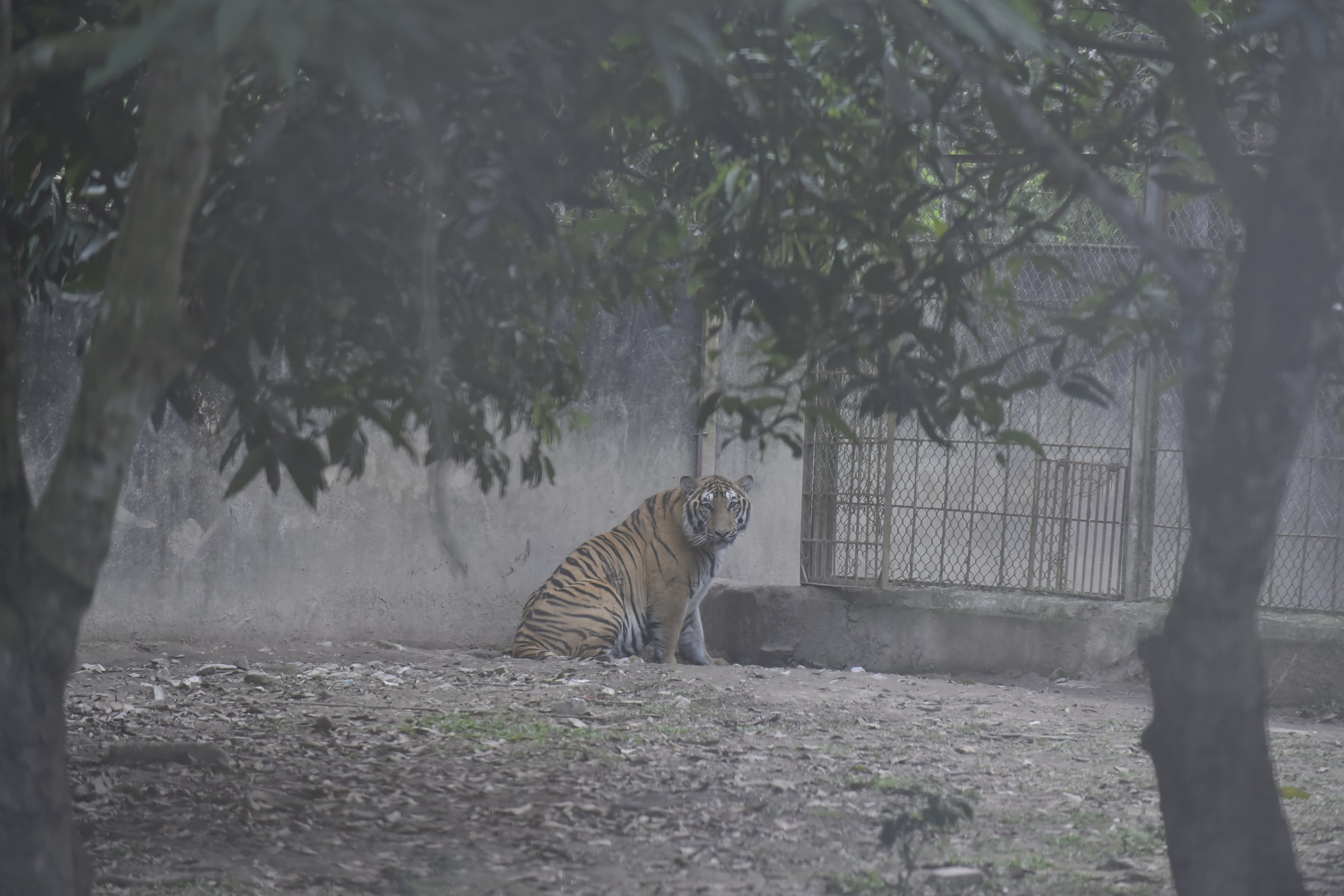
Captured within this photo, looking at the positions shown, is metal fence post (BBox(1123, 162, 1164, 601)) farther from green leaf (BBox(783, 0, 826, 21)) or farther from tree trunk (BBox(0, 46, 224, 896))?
green leaf (BBox(783, 0, 826, 21))

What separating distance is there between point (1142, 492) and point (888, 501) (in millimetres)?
1394

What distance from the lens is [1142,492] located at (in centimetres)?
649

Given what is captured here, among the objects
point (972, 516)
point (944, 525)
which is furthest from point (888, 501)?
point (972, 516)

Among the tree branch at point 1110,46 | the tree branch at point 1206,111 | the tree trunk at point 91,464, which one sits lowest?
the tree trunk at point 91,464

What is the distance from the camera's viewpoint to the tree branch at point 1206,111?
79.6 inches

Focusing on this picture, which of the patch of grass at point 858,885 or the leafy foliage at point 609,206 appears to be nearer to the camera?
the leafy foliage at point 609,206

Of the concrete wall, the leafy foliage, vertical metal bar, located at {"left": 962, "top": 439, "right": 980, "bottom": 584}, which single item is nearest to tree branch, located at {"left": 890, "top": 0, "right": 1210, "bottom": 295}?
the leafy foliage

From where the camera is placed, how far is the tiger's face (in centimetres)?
720

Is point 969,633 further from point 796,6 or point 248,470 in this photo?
point 796,6

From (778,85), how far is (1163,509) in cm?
467

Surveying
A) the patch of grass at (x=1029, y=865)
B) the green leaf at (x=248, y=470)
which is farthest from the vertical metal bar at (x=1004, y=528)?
the green leaf at (x=248, y=470)

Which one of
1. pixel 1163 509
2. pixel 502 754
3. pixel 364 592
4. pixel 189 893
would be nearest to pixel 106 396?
pixel 189 893

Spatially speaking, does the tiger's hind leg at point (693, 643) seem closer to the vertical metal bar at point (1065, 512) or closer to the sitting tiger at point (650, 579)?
the sitting tiger at point (650, 579)

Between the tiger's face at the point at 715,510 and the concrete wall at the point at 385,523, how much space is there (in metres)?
0.33
